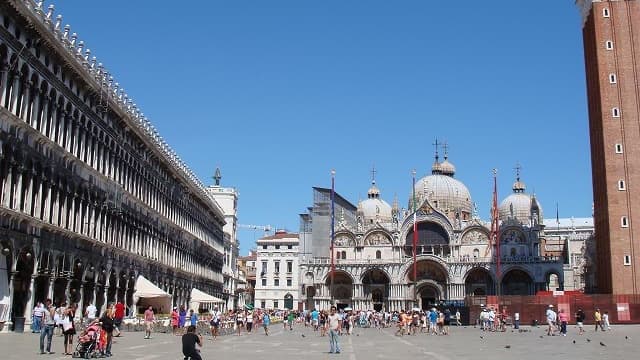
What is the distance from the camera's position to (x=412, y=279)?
8762cm

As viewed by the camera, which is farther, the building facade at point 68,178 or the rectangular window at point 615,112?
the rectangular window at point 615,112

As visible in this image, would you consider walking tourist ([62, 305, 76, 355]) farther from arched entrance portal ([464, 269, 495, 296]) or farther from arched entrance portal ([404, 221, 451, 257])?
arched entrance portal ([404, 221, 451, 257])

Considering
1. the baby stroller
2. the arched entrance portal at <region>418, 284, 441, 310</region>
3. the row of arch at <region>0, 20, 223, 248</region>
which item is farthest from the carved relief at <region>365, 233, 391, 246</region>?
the baby stroller

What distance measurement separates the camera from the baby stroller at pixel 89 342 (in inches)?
743

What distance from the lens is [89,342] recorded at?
62.0ft

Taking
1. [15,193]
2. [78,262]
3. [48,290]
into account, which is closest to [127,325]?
[78,262]

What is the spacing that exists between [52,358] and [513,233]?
242 ft

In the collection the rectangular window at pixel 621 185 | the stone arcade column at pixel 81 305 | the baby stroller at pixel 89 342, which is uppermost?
the rectangular window at pixel 621 185

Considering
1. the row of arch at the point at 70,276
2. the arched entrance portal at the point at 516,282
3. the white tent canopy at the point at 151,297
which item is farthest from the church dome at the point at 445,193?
the white tent canopy at the point at 151,297

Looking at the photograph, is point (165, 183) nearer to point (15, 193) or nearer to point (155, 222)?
point (155, 222)

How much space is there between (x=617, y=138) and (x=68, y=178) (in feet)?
147

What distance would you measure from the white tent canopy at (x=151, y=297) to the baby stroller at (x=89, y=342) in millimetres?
21511

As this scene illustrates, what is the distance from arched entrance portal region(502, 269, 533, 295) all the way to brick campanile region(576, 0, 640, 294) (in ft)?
65.8

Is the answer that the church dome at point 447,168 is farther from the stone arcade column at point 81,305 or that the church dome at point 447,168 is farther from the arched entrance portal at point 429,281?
the stone arcade column at point 81,305
